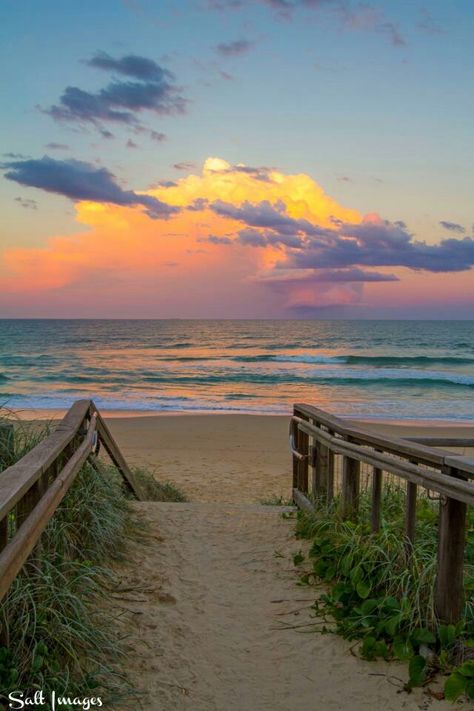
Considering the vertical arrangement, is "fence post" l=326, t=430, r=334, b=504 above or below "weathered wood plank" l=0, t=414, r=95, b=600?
below

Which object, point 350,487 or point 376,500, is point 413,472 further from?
point 350,487

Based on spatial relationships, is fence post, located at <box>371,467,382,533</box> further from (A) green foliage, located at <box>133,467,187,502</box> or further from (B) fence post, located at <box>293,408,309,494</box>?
(A) green foliage, located at <box>133,467,187,502</box>

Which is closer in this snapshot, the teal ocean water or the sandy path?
the sandy path

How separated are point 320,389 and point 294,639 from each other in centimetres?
2438

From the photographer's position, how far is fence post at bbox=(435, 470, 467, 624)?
3242mm

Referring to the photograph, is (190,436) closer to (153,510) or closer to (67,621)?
(153,510)

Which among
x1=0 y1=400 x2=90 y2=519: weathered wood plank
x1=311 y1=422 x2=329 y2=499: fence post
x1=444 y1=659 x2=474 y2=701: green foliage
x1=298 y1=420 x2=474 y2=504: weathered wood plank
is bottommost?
x1=444 y1=659 x2=474 y2=701: green foliage

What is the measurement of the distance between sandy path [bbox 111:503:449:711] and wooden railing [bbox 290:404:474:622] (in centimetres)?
52

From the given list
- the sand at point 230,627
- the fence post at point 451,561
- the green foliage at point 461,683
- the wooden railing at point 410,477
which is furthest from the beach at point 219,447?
the green foliage at point 461,683

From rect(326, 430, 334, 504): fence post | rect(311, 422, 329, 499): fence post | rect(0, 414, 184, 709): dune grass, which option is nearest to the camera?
rect(0, 414, 184, 709): dune grass

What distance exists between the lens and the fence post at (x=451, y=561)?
3.24 metres

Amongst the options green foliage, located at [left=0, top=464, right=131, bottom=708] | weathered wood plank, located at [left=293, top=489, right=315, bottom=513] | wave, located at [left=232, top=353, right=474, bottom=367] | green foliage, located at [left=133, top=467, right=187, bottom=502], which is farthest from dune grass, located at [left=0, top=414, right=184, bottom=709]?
wave, located at [left=232, top=353, right=474, bottom=367]

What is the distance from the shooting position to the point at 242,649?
365 cm

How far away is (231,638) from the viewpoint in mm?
3781
